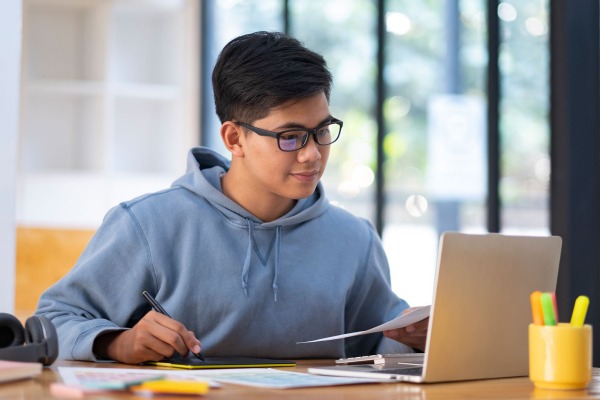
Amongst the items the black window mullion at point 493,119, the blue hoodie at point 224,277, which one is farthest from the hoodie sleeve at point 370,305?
the black window mullion at point 493,119

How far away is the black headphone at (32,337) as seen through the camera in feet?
4.66

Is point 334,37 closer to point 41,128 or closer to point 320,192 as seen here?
point 41,128

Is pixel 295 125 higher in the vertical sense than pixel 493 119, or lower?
lower

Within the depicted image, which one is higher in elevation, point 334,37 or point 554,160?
point 334,37

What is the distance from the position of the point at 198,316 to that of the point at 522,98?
2947 mm

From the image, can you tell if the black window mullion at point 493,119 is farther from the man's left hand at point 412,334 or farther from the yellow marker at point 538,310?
the yellow marker at point 538,310

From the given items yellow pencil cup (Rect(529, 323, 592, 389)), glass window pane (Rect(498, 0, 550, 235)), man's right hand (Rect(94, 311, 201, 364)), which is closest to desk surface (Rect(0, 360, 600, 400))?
yellow pencil cup (Rect(529, 323, 592, 389))

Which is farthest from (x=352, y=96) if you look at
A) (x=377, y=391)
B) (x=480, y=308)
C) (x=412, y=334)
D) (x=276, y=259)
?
(x=377, y=391)

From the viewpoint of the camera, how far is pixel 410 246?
5.06 meters

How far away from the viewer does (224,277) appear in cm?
184

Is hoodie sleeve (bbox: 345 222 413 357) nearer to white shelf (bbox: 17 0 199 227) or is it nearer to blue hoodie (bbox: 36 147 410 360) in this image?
blue hoodie (bbox: 36 147 410 360)

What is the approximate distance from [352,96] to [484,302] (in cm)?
378

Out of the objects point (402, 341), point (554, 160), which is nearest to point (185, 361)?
point (402, 341)

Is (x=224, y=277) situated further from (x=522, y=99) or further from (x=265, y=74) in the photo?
(x=522, y=99)
